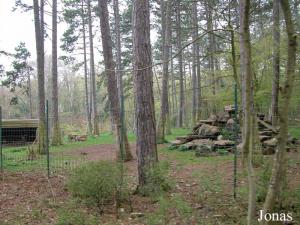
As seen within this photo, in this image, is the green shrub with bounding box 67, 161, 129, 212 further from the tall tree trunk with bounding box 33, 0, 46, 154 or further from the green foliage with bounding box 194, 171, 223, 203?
the tall tree trunk with bounding box 33, 0, 46, 154

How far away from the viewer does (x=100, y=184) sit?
5957 mm

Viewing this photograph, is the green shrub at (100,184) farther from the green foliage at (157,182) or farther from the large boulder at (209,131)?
the large boulder at (209,131)

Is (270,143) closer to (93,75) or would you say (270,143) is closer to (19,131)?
(19,131)

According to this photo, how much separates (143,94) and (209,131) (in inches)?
309

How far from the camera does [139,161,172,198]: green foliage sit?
6340mm

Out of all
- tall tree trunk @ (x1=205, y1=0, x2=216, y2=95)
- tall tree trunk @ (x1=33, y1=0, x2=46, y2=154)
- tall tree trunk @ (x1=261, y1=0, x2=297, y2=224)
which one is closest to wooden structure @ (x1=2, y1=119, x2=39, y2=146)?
tall tree trunk @ (x1=33, y1=0, x2=46, y2=154)

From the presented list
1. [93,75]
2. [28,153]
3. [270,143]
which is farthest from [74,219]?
[93,75]

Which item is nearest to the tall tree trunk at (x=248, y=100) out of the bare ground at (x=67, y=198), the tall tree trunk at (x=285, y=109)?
the tall tree trunk at (x=285, y=109)

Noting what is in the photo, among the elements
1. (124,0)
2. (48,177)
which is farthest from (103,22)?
(124,0)

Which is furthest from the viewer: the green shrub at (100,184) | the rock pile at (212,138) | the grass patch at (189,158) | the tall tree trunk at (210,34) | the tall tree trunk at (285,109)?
the rock pile at (212,138)

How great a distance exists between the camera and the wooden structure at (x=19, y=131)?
1626 centimetres

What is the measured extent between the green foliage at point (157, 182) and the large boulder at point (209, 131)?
733 centimetres

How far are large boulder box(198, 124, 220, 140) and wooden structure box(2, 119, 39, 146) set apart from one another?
7237mm

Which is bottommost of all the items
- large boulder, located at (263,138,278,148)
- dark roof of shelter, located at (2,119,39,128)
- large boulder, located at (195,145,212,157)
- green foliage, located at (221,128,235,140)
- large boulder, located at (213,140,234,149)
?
large boulder, located at (195,145,212,157)
